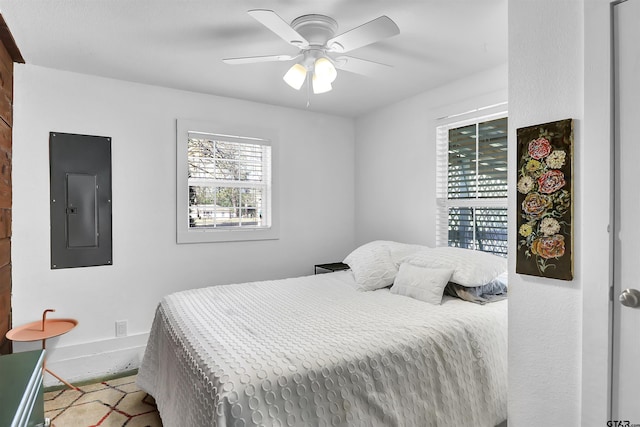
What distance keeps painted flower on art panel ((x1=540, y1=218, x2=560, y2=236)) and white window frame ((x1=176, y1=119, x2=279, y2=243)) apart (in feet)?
8.85

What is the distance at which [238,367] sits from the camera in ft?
4.84

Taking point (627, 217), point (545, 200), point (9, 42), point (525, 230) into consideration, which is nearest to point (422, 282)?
point (525, 230)

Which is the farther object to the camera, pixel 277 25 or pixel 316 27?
pixel 316 27

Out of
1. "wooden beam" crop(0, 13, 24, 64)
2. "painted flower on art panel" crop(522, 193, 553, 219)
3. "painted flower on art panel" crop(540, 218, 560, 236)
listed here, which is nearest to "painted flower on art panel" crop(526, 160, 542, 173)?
"painted flower on art panel" crop(522, 193, 553, 219)

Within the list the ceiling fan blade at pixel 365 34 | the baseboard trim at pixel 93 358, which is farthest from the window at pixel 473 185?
the baseboard trim at pixel 93 358

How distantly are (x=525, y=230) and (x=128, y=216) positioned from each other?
299 centimetres

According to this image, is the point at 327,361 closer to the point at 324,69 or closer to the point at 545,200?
the point at 545,200

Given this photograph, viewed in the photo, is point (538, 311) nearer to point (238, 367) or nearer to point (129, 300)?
point (238, 367)

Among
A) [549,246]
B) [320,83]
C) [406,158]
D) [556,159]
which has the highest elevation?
[320,83]

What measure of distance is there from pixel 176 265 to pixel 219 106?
5.15 ft

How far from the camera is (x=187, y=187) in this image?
337cm

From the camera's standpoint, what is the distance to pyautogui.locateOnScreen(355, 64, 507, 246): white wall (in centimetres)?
302

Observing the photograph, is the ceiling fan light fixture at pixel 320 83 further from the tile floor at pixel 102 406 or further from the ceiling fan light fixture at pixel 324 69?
the tile floor at pixel 102 406

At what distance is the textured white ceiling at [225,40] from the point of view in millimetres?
1948
